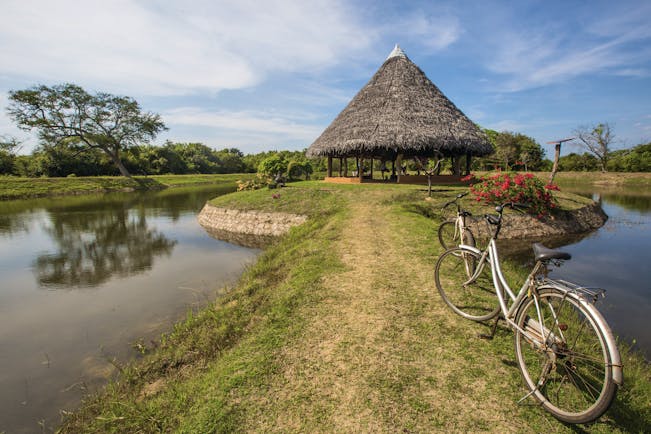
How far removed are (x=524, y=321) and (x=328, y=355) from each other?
6.73 feet

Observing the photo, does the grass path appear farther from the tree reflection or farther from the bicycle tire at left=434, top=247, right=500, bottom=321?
the tree reflection

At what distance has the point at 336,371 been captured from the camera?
3223 millimetres

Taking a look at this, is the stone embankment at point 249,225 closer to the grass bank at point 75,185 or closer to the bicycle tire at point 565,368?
the bicycle tire at point 565,368

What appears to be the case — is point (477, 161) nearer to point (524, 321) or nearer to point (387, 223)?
point (387, 223)

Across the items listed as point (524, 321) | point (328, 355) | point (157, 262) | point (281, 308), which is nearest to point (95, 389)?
point (281, 308)

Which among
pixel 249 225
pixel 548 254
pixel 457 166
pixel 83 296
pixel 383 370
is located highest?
pixel 457 166

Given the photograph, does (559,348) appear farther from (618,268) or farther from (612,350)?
(618,268)

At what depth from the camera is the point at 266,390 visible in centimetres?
304

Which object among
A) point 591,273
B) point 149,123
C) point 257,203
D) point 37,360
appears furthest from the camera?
point 149,123

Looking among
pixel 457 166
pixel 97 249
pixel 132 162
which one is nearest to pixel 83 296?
pixel 97 249

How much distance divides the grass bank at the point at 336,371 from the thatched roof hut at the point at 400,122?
38.4ft

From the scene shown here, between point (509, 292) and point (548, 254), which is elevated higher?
point (548, 254)

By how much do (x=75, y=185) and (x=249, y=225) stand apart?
29592mm

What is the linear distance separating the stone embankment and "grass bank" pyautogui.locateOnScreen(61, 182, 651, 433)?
685cm
